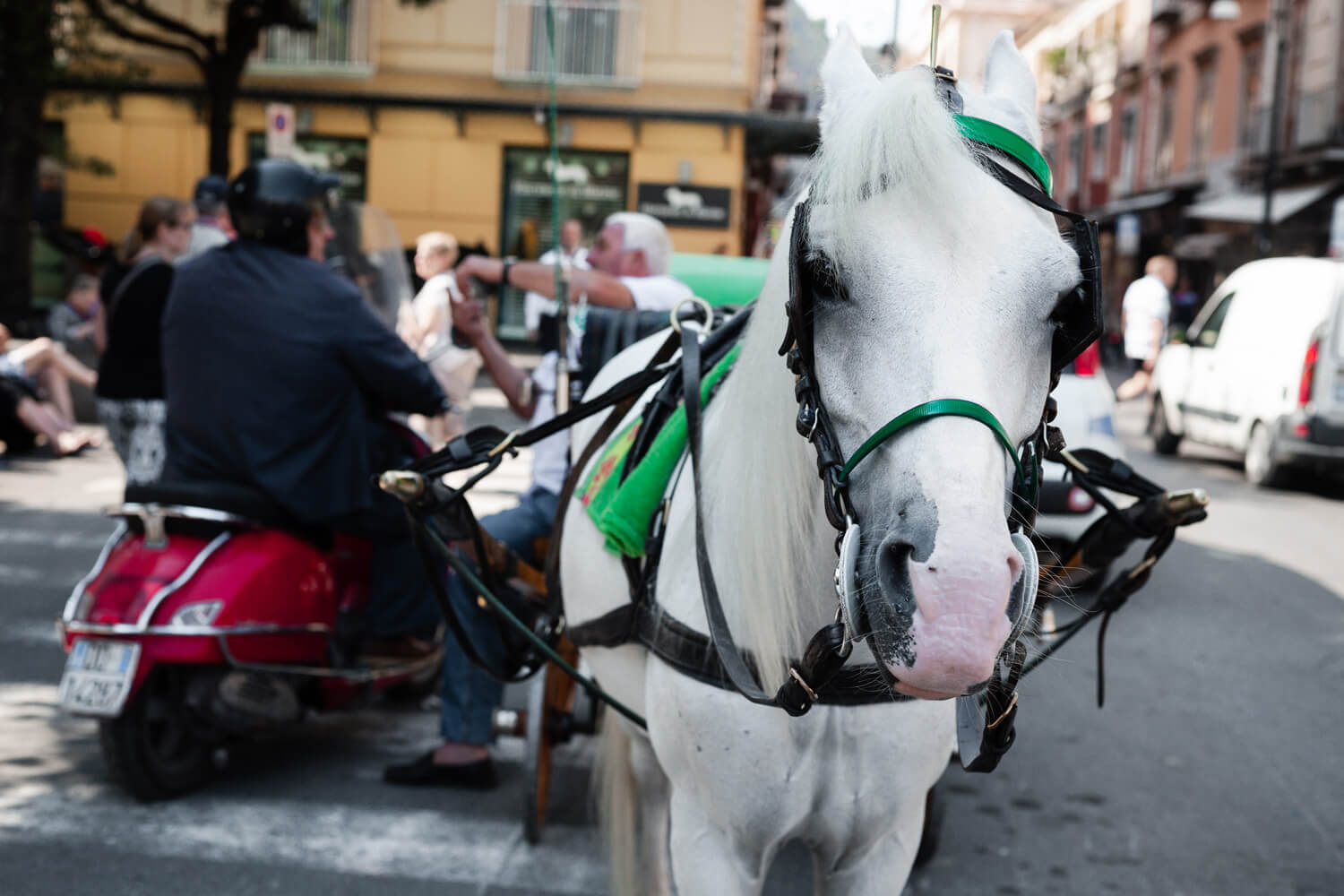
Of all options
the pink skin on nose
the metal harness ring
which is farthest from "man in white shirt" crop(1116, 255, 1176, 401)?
the pink skin on nose

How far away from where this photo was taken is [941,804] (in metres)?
4.25

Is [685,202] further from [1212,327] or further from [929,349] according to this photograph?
[929,349]

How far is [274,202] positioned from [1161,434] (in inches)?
511

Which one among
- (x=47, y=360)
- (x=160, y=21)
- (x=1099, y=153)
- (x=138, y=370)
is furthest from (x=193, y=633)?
(x=1099, y=153)

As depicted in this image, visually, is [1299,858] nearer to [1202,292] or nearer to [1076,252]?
[1076,252]

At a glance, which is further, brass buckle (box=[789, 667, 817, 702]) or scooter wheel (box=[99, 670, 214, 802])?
scooter wheel (box=[99, 670, 214, 802])

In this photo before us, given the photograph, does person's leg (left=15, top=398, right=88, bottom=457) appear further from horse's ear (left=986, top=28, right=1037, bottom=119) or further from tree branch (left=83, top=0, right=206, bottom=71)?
horse's ear (left=986, top=28, right=1037, bottom=119)

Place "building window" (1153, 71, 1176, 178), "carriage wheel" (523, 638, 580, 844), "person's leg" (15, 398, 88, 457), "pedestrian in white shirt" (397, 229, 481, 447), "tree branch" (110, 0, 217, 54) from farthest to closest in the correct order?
"building window" (1153, 71, 1176, 178) → "tree branch" (110, 0, 217, 54) → "person's leg" (15, 398, 88, 457) → "pedestrian in white shirt" (397, 229, 481, 447) → "carriage wheel" (523, 638, 580, 844)

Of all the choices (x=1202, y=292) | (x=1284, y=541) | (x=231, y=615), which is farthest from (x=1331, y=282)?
(x=1202, y=292)

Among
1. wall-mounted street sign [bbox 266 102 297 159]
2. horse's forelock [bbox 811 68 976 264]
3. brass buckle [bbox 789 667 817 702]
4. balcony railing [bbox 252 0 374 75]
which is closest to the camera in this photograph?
horse's forelock [bbox 811 68 976 264]

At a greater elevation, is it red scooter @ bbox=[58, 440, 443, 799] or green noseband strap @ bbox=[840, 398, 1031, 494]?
green noseband strap @ bbox=[840, 398, 1031, 494]

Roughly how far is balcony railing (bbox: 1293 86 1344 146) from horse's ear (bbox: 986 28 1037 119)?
89.6 feet

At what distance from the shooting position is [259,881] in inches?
150

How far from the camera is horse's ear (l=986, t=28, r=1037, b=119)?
2135 millimetres
